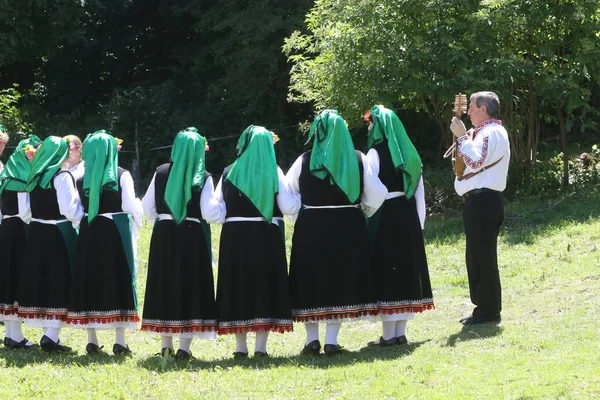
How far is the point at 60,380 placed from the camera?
766 cm

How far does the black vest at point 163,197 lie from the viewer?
27.7 ft

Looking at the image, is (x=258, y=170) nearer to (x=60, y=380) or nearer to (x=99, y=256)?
(x=99, y=256)

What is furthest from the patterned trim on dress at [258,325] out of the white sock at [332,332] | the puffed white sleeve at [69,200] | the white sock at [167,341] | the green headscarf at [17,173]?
the green headscarf at [17,173]

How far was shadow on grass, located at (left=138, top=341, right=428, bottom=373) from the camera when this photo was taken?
7973 millimetres

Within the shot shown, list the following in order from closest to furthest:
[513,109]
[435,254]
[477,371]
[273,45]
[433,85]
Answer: [477,371]
[435,254]
[433,85]
[513,109]
[273,45]

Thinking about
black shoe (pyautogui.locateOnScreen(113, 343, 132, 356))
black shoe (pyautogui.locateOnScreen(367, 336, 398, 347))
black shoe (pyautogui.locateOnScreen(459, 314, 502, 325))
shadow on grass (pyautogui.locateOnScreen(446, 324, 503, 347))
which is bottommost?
black shoe (pyautogui.locateOnScreen(113, 343, 132, 356))

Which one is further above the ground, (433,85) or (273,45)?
(273,45)

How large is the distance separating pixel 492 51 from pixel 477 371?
28.5 feet

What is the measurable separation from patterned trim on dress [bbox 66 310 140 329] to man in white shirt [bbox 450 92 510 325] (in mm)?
3094

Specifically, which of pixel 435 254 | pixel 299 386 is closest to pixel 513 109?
pixel 435 254

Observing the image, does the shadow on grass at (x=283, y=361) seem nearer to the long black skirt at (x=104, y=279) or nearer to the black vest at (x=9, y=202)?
the long black skirt at (x=104, y=279)

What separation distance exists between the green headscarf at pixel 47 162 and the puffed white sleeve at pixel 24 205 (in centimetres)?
18

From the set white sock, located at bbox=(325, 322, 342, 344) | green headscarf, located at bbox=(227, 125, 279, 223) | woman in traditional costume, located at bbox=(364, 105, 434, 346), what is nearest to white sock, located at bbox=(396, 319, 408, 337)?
woman in traditional costume, located at bbox=(364, 105, 434, 346)

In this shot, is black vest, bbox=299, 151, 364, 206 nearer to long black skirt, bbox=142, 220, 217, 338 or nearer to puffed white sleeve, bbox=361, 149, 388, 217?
puffed white sleeve, bbox=361, 149, 388, 217
